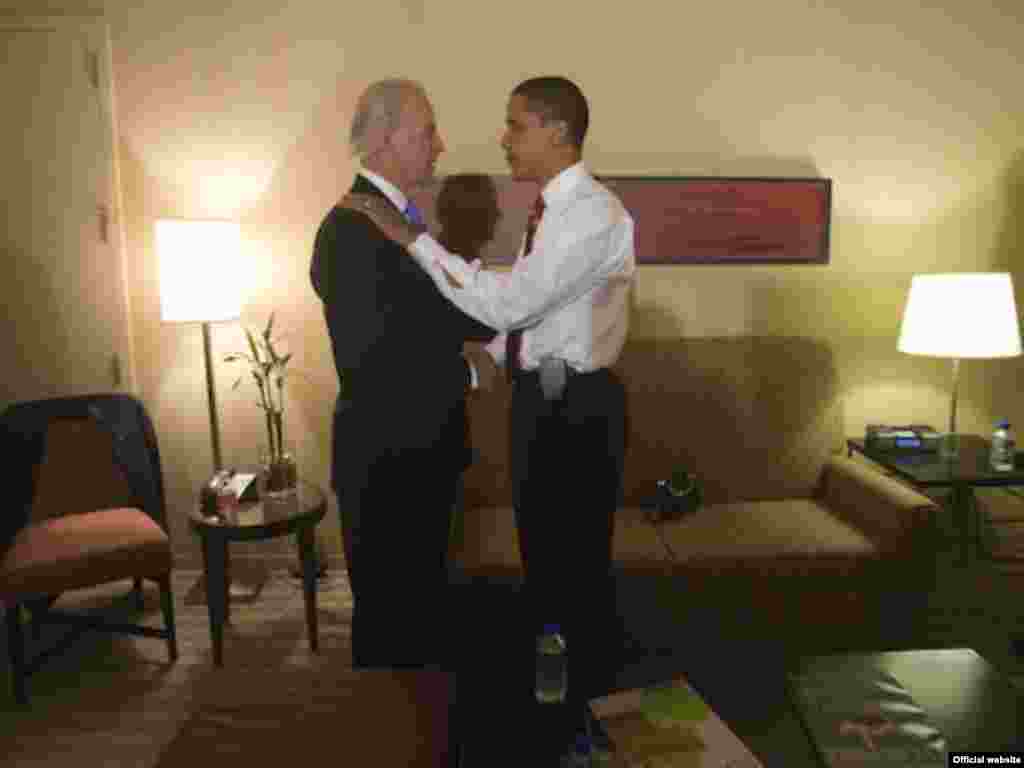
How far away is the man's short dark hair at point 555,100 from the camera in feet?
5.94

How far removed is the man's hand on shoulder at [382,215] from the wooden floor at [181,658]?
0.99 m

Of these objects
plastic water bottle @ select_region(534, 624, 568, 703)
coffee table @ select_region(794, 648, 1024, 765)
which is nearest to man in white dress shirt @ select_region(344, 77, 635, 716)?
plastic water bottle @ select_region(534, 624, 568, 703)

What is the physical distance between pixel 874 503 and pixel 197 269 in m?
2.46

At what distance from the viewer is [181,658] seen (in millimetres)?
2602

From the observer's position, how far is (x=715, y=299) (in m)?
3.17

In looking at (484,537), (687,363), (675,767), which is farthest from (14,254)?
(675,767)

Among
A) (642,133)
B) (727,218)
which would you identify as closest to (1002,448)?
(727,218)

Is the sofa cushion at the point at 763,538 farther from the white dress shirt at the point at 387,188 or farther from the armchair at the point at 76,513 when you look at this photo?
the armchair at the point at 76,513

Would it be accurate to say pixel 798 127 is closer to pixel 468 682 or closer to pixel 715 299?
pixel 715 299

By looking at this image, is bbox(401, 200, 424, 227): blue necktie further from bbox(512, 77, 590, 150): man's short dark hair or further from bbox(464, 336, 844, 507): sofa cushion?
bbox(464, 336, 844, 507): sofa cushion

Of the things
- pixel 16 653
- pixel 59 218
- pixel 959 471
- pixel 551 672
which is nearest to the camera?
pixel 551 672

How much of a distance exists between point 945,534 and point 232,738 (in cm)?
281

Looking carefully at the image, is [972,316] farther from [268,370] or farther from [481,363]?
[268,370]

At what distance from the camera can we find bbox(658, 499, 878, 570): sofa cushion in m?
2.46
